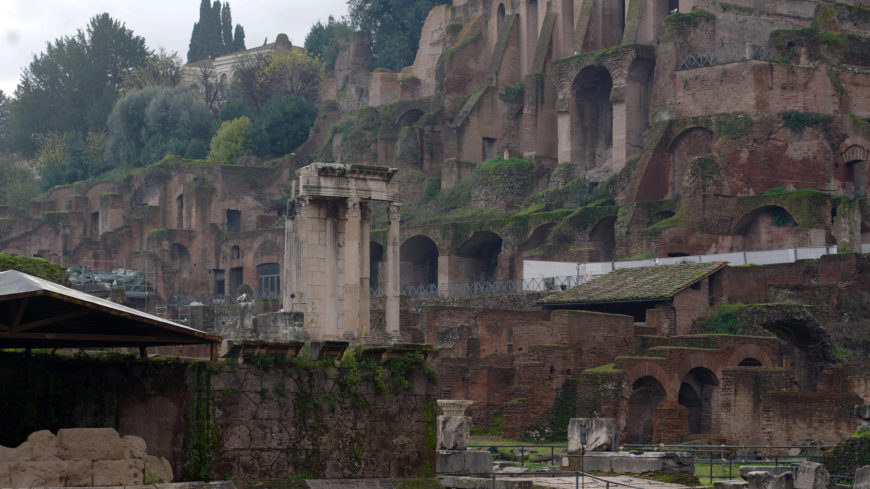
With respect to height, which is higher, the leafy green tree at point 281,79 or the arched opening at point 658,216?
the leafy green tree at point 281,79

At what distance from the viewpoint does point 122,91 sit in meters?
92.6

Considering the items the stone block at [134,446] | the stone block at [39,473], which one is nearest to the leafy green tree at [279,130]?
the stone block at [134,446]

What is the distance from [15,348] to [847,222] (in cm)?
3519

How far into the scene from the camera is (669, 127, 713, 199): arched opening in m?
55.6

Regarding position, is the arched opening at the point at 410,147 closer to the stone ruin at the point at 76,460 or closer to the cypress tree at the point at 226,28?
the cypress tree at the point at 226,28

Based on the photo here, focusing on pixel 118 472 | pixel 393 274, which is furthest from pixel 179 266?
pixel 118 472

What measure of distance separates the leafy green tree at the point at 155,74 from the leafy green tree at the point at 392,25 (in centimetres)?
1207

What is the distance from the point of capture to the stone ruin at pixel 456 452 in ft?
84.1

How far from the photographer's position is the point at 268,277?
225 ft

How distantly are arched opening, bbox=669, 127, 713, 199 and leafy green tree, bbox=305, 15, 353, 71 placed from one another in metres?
37.8

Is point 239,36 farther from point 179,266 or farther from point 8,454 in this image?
point 8,454

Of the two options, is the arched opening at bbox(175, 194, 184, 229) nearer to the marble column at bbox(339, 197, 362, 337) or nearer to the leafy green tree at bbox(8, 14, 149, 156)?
the leafy green tree at bbox(8, 14, 149, 156)

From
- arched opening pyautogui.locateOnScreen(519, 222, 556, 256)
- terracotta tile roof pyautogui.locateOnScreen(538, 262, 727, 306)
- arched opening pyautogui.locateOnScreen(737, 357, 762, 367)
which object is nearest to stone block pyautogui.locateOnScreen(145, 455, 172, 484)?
arched opening pyautogui.locateOnScreen(737, 357, 762, 367)

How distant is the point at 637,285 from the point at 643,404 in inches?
275
